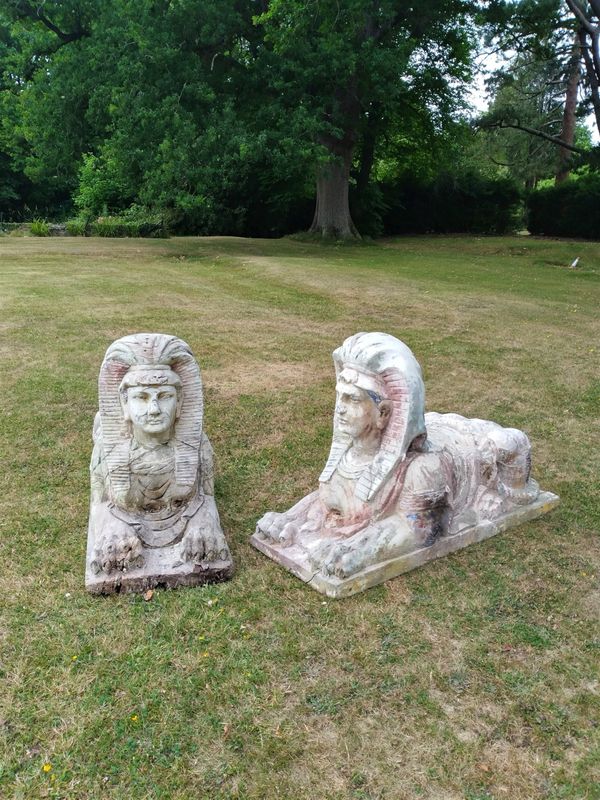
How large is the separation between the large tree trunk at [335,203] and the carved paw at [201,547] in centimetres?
2126

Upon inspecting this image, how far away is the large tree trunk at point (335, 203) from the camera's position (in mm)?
24438

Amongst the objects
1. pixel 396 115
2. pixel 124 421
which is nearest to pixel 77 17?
pixel 396 115

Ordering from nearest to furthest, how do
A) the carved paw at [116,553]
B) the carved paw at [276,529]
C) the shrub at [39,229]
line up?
the carved paw at [116,553] < the carved paw at [276,529] < the shrub at [39,229]

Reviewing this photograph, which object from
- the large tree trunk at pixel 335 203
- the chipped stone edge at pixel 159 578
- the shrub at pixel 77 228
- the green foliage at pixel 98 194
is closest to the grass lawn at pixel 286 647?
the chipped stone edge at pixel 159 578

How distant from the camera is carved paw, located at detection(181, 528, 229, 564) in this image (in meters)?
4.54

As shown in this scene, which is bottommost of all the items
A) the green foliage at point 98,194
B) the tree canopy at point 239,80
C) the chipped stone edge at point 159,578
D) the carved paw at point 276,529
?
the chipped stone edge at point 159,578

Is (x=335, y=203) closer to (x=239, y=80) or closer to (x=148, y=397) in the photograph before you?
(x=239, y=80)

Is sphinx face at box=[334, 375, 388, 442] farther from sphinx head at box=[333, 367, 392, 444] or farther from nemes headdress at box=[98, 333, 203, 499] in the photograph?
nemes headdress at box=[98, 333, 203, 499]

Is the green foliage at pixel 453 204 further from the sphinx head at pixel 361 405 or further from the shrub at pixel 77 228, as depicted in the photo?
the sphinx head at pixel 361 405

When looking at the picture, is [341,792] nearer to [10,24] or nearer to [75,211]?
[10,24]

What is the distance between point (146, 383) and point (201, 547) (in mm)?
1152

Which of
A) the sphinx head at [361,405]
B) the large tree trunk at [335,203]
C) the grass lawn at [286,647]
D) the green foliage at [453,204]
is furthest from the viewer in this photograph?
the green foliage at [453,204]

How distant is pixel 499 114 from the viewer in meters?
26.0

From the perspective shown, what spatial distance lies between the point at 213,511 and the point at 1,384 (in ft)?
16.3
